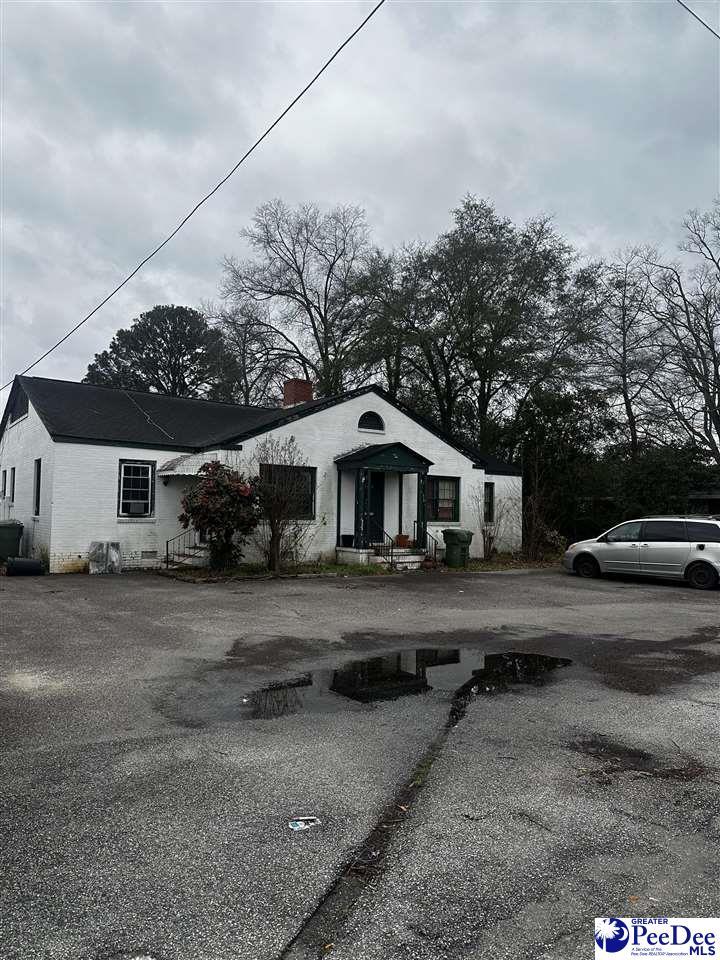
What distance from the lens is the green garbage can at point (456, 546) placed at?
21172 mm

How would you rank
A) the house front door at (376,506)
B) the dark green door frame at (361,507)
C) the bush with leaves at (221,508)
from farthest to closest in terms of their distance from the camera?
the house front door at (376,506), the dark green door frame at (361,507), the bush with leaves at (221,508)

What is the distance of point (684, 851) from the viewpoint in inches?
139

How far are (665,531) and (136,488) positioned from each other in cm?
1401

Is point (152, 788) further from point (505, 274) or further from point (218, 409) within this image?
point (505, 274)

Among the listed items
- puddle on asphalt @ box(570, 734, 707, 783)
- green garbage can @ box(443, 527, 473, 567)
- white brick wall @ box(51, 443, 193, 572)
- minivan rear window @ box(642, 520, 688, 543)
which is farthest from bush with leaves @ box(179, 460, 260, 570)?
puddle on asphalt @ box(570, 734, 707, 783)

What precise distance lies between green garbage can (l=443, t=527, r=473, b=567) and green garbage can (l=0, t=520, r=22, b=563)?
1247 centimetres

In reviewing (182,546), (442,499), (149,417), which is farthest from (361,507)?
(149,417)

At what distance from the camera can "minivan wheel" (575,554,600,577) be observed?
18.6 m

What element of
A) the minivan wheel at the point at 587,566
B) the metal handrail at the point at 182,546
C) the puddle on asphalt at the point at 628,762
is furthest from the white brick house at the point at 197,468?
the puddle on asphalt at the point at 628,762

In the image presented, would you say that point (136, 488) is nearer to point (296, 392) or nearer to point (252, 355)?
point (296, 392)

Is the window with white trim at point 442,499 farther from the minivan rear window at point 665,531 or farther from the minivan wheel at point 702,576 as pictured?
the minivan wheel at point 702,576

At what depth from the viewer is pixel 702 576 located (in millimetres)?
Answer: 16219

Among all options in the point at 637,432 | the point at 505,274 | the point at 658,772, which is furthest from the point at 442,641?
the point at 637,432

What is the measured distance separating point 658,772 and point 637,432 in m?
28.4
